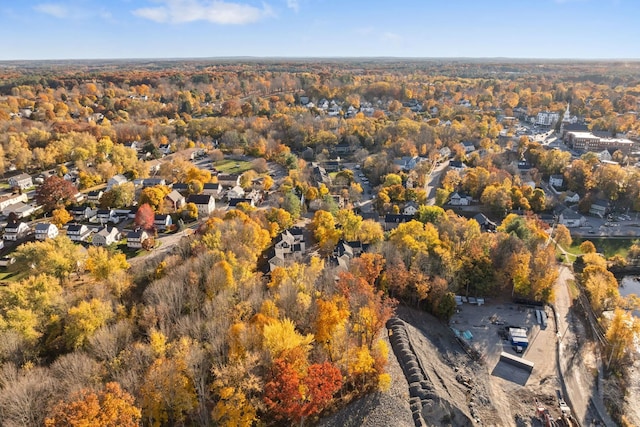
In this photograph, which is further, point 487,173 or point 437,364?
point 487,173

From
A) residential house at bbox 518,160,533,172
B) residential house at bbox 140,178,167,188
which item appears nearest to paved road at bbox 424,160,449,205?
residential house at bbox 518,160,533,172

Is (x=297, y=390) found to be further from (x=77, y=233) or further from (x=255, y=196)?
(x=255, y=196)

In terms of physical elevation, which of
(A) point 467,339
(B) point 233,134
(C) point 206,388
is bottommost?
(A) point 467,339

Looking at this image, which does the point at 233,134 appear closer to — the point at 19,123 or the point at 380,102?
the point at 19,123

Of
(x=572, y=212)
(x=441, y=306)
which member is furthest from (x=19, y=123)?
(x=572, y=212)

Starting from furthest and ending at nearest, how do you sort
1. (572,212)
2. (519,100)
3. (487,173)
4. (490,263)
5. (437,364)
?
(519,100) → (487,173) → (572,212) → (490,263) → (437,364)

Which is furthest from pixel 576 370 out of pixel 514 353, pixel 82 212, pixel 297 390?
pixel 82 212

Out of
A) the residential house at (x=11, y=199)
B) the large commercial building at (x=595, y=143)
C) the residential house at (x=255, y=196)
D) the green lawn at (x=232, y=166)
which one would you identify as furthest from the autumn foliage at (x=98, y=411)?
the large commercial building at (x=595, y=143)
